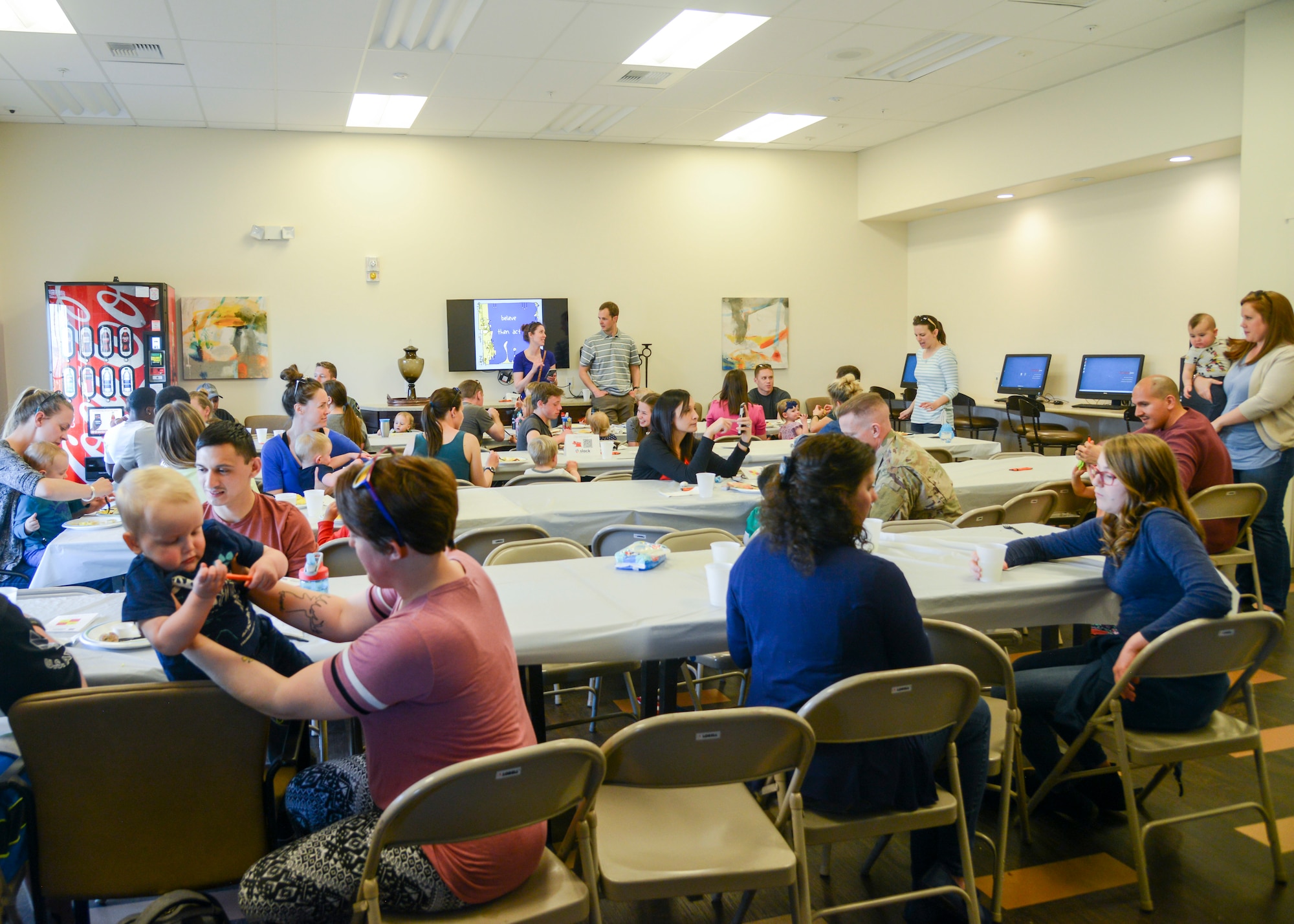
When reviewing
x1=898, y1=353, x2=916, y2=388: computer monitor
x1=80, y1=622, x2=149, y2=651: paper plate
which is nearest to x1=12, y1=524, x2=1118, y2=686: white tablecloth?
x1=80, y1=622, x2=149, y2=651: paper plate

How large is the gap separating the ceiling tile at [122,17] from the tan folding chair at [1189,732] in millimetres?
6370

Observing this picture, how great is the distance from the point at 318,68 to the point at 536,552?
557 cm

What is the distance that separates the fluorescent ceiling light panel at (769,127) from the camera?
30.7ft

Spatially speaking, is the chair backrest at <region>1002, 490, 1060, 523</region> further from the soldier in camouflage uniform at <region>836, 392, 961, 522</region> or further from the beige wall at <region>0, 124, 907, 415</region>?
the beige wall at <region>0, 124, 907, 415</region>

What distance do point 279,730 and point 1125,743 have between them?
6.73ft

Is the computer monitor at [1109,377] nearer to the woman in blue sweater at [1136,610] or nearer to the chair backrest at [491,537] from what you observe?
the woman in blue sweater at [1136,610]

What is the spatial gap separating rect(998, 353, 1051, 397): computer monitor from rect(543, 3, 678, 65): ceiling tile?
5031mm

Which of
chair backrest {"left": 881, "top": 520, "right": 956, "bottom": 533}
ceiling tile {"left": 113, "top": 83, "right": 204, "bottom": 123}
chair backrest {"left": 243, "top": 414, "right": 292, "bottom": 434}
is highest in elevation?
ceiling tile {"left": 113, "top": 83, "right": 204, "bottom": 123}

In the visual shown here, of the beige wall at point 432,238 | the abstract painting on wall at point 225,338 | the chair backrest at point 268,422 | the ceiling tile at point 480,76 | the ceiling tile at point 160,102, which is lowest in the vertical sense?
the chair backrest at point 268,422

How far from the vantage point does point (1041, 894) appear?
243 centimetres

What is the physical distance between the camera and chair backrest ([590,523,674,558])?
12.0 ft

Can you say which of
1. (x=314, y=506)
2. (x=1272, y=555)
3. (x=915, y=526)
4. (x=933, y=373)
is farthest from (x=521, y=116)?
(x=1272, y=555)

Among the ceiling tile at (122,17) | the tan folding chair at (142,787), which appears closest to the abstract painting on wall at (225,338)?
the ceiling tile at (122,17)

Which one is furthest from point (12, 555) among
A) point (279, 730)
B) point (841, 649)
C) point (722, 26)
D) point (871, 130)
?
point (871, 130)
